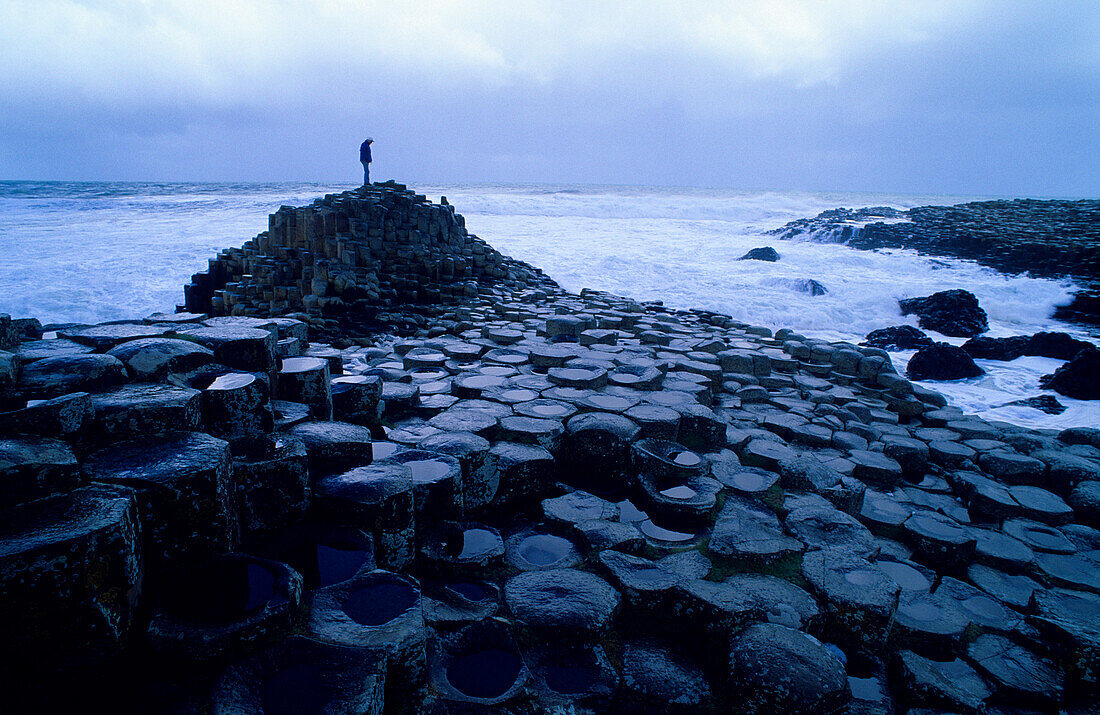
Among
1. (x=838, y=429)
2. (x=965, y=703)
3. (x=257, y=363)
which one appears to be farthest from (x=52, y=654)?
(x=838, y=429)

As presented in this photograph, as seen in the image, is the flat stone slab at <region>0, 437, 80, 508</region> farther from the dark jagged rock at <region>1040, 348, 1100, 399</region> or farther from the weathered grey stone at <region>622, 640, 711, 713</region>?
the dark jagged rock at <region>1040, 348, 1100, 399</region>

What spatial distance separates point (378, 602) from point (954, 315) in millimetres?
14252

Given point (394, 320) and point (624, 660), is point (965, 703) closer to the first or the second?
point (624, 660)

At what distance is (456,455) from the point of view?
2.95 m

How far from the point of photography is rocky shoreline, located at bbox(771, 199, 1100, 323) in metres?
16.9

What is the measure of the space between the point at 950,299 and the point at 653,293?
7.01m

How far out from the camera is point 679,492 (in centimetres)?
312

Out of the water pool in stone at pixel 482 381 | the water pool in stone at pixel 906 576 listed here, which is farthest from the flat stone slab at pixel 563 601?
the water pool in stone at pixel 482 381

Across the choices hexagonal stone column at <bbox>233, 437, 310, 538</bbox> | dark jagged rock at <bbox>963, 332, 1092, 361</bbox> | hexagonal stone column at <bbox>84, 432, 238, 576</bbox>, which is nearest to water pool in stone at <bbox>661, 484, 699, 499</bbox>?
hexagonal stone column at <bbox>233, 437, 310, 538</bbox>

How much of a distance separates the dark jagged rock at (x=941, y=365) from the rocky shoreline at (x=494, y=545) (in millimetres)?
4310

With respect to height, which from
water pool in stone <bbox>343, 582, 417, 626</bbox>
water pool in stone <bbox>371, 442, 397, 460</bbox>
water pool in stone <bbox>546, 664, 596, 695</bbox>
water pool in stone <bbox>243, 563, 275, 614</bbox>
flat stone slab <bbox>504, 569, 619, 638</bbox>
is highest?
water pool in stone <bbox>243, 563, 275, 614</bbox>

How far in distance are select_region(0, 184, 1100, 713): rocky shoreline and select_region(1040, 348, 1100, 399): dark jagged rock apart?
432cm

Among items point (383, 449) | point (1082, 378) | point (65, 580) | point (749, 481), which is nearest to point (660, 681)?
point (749, 481)

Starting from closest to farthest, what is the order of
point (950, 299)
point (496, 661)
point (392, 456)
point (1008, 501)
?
1. point (496, 661)
2. point (392, 456)
3. point (1008, 501)
4. point (950, 299)
